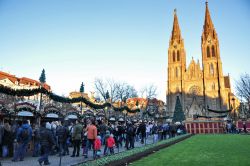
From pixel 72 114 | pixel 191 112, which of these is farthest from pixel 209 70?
pixel 72 114

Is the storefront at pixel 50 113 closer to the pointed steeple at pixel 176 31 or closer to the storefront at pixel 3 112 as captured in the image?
the storefront at pixel 3 112

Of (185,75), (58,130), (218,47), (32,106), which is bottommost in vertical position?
(58,130)

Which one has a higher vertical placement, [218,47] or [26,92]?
[218,47]

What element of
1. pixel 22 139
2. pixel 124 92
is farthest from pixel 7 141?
pixel 124 92

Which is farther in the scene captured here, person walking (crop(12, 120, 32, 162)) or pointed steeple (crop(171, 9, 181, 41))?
pointed steeple (crop(171, 9, 181, 41))

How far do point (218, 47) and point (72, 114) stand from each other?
60871 millimetres

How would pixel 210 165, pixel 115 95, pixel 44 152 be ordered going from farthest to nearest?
pixel 115 95 → pixel 44 152 → pixel 210 165

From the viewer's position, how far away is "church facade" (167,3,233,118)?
6291cm

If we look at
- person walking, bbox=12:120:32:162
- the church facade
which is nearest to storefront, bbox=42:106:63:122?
person walking, bbox=12:120:32:162

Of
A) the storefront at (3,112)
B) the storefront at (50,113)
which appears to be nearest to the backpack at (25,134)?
the storefront at (3,112)

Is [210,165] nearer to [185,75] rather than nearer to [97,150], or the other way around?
[97,150]

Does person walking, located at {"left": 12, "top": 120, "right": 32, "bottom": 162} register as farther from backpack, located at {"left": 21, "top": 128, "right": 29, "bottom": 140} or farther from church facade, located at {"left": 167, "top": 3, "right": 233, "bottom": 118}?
church facade, located at {"left": 167, "top": 3, "right": 233, "bottom": 118}

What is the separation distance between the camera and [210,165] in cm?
788

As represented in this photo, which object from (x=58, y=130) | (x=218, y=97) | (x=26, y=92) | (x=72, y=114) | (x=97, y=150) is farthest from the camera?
(x=218, y=97)
